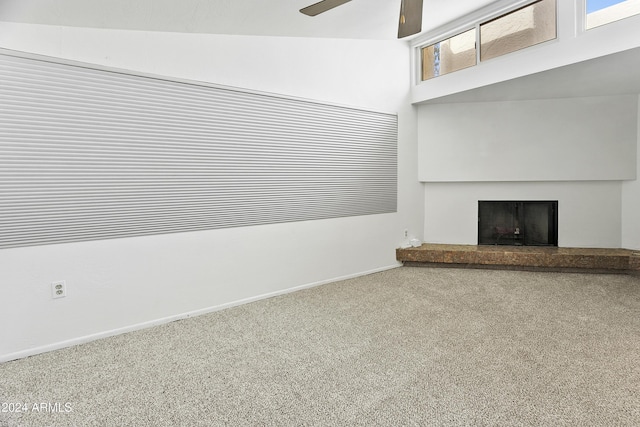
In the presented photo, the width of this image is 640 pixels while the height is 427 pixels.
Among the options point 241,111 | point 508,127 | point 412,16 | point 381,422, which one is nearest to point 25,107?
point 241,111

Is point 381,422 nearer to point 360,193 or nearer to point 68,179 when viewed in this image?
point 68,179

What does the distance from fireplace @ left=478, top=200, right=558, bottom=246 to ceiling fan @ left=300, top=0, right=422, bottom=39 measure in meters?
3.00

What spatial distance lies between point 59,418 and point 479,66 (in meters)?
4.56

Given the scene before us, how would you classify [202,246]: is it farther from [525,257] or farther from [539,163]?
[539,163]

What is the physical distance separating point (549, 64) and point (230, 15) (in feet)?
9.58

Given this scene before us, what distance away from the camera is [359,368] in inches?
83.4

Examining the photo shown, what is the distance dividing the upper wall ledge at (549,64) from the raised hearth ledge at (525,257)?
1875mm

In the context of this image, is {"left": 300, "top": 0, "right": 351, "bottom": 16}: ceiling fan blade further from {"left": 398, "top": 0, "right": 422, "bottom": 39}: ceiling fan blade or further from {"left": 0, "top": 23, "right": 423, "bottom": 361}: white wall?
{"left": 0, "top": 23, "right": 423, "bottom": 361}: white wall

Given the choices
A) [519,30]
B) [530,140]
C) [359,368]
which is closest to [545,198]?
[530,140]

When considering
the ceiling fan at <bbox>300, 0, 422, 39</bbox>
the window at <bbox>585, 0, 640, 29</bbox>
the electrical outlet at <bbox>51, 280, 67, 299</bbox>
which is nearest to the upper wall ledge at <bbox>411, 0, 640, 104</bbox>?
the window at <bbox>585, 0, 640, 29</bbox>

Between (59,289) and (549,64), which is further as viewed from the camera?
(549,64)

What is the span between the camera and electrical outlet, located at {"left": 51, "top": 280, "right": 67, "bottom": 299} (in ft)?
8.05

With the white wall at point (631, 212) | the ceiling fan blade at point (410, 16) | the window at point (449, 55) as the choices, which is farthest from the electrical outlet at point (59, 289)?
the white wall at point (631, 212)

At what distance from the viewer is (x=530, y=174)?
454cm
